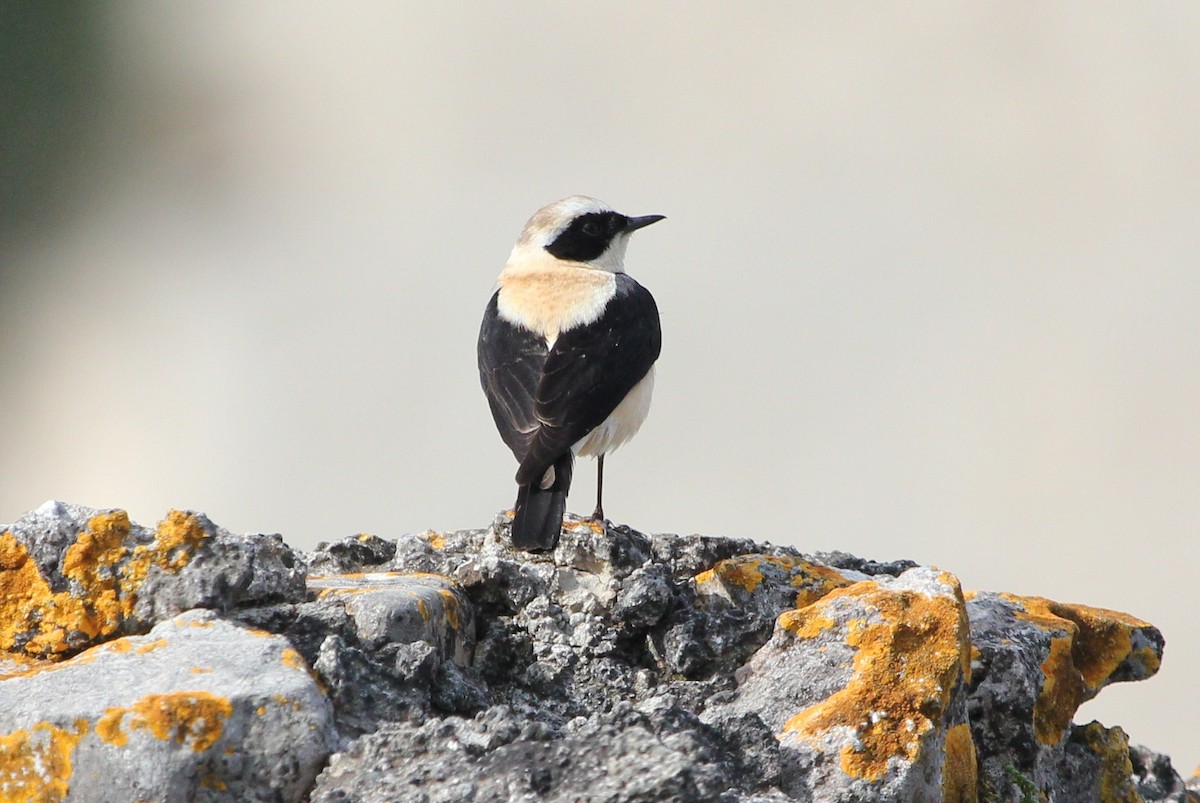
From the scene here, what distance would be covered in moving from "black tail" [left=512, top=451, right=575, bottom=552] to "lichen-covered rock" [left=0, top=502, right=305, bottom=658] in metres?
1.28

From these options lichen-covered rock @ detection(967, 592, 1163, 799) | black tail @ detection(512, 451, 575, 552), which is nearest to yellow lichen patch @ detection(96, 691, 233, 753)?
black tail @ detection(512, 451, 575, 552)

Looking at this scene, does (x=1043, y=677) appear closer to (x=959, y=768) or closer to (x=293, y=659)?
(x=959, y=768)

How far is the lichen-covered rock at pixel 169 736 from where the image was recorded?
2723 millimetres

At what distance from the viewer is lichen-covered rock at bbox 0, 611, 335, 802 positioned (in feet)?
8.93

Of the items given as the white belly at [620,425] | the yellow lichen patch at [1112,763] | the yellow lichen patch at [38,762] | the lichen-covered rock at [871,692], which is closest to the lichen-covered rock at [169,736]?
the yellow lichen patch at [38,762]

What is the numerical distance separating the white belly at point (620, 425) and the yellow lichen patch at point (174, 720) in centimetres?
404

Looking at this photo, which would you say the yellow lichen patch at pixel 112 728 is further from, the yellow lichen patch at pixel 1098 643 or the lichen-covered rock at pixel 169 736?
the yellow lichen patch at pixel 1098 643

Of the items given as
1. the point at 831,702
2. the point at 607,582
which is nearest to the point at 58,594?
the point at 607,582

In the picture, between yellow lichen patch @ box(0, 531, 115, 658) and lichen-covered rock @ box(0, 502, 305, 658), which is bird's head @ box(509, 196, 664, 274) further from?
yellow lichen patch @ box(0, 531, 115, 658)

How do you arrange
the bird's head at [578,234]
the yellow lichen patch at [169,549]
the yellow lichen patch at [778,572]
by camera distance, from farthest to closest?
the bird's head at [578,234], the yellow lichen patch at [778,572], the yellow lichen patch at [169,549]

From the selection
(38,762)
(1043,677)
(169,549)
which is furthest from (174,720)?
(1043,677)

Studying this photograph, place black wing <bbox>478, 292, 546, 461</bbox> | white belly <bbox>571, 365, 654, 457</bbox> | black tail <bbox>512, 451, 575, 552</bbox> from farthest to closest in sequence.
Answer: white belly <bbox>571, 365, 654, 457</bbox> → black wing <bbox>478, 292, 546, 461</bbox> → black tail <bbox>512, 451, 575, 552</bbox>

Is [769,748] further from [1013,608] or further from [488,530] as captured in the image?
[488,530]

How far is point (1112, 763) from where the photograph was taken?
404 cm
